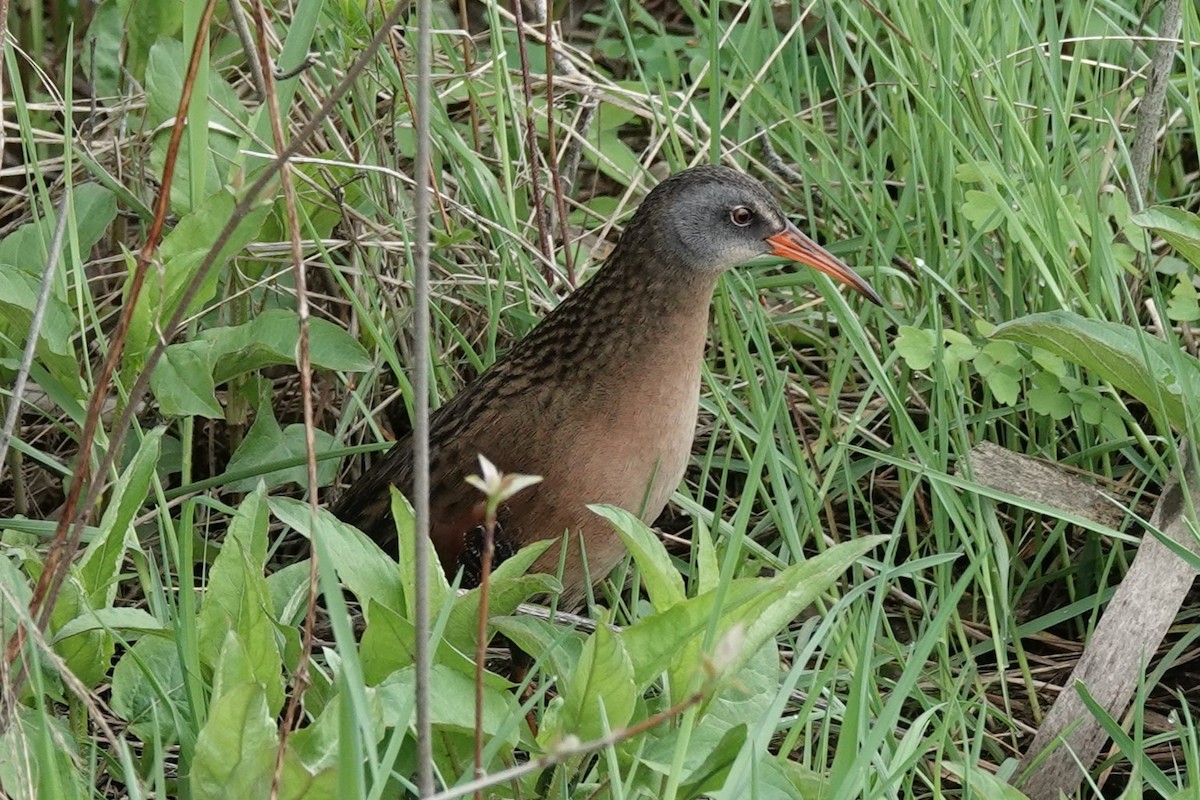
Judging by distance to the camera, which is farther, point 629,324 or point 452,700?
point 629,324

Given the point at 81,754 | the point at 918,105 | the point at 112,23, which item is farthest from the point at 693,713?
the point at 112,23

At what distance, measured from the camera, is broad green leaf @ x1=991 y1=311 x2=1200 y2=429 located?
7.93 ft

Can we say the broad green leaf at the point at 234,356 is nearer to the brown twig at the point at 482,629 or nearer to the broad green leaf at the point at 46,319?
the broad green leaf at the point at 46,319

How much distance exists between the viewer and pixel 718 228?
2.86 m

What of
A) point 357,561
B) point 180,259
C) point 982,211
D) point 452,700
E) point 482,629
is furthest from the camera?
point 982,211

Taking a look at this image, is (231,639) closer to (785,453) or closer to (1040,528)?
(785,453)

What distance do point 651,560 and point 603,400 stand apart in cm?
77

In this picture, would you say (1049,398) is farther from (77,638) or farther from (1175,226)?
(77,638)

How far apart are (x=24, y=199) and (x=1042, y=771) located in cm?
224

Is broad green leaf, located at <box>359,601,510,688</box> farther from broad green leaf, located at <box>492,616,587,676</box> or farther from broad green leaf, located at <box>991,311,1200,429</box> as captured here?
broad green leaf, located at <box>991,311,1200,429</box>

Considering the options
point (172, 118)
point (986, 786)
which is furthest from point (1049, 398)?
point (172, 118)

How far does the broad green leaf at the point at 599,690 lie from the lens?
5.85 ft

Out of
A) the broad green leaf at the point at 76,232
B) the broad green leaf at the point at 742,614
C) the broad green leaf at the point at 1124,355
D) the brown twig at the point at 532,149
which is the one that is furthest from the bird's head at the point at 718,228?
the broad green leaf at the point at 742,614

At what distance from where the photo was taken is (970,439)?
3.04 metres
